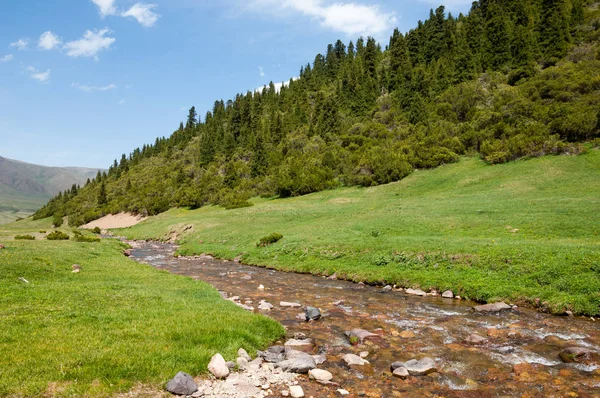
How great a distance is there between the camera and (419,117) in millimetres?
92375

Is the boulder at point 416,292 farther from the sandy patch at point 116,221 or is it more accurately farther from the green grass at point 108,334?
the sandy patch at point 116,221

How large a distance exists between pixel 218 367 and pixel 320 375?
2.67 m

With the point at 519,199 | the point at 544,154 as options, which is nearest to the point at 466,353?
the point at 519,199

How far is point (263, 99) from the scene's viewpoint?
7657 inches

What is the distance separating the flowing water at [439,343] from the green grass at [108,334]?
2.66 metres

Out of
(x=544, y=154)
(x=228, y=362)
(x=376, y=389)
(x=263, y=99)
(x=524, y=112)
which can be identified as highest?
(x=263, y=99)

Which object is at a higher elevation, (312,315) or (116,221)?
(312,315)

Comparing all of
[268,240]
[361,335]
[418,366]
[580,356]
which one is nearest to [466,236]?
[580,356]

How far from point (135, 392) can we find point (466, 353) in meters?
9.62

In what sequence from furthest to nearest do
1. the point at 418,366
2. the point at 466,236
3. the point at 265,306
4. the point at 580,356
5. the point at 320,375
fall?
the point at 466,236
the point at 265,306
the point at 580,356
the point at 418,366
the point at 320,375

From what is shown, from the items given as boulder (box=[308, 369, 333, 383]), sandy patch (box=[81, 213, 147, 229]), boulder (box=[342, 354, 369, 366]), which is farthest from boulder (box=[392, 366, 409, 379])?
sandy patch (box=[81, 213, 147, 229])

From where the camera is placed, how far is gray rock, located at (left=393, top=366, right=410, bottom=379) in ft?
29.1

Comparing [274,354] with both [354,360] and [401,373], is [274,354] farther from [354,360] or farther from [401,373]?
[401,373]

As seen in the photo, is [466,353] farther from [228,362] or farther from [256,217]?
[256,217]
